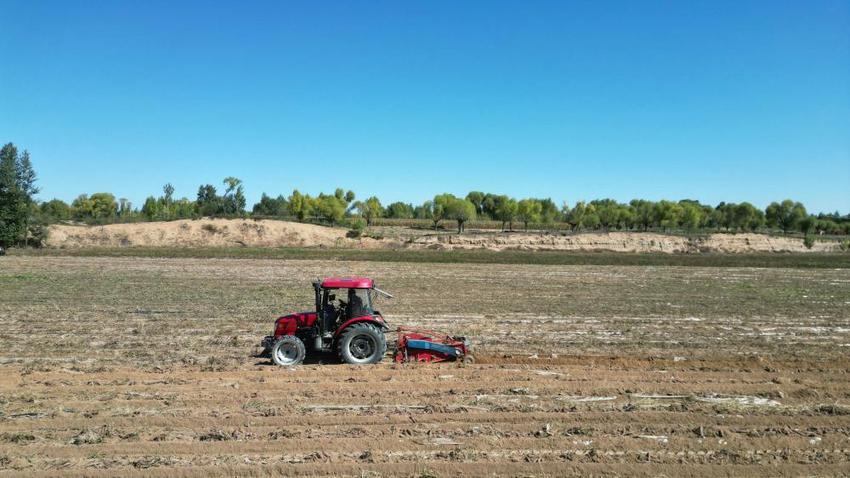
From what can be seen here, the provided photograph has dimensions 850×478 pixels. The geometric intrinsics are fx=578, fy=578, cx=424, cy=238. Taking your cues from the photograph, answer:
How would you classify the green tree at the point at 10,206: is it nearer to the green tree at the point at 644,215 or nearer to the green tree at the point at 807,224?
the green tree at the point at 644,215

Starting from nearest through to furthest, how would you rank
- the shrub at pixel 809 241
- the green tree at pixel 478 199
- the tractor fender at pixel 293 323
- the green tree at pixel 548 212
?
the tractor fender at pixel 293 323 → the shrub at pixel 809 241 → the green tree at pixel 548 212 → the green tree at pixel 478 199

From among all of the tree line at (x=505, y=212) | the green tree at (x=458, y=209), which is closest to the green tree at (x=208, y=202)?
the tree line at (x=505, y=212)

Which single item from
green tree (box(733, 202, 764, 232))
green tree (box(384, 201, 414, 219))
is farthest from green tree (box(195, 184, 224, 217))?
green tree (box(733, 202, 764, 232))

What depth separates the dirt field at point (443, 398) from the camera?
7.05 meters

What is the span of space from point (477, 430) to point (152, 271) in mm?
32126

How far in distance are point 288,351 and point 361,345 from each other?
150 centimetres

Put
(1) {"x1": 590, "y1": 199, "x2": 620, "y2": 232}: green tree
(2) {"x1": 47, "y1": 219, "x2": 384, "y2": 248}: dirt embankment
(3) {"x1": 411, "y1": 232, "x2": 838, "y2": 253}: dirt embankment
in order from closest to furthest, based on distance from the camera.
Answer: (2) {"x1": 47, "y1": 219, "x2": 384, "y2": 248}: dirt embankment, (3) {"x1": 411, "y1": 232, "x2": 838, "y2": 253}: dirt embankment, (1) {"x1": 590, "y1": 199, "x2": 620, "y2": 232}: green tree

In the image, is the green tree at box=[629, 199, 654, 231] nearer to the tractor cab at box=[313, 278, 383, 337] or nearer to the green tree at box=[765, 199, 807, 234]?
the green tree at box=[765, 199, 807, 234]

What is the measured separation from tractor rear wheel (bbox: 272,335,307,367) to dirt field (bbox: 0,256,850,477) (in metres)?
0.29

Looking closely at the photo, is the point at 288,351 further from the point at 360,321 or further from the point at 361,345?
the point at 360,321

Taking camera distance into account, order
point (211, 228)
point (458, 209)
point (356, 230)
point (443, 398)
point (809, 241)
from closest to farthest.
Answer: point (443, 398), point (211, 228), point (356, 230), point (809, 241), point (458, 209)

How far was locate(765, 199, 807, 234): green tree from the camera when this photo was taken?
108 meters

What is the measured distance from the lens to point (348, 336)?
11.6 meters

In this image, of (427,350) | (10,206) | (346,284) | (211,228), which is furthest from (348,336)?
(211,228)
